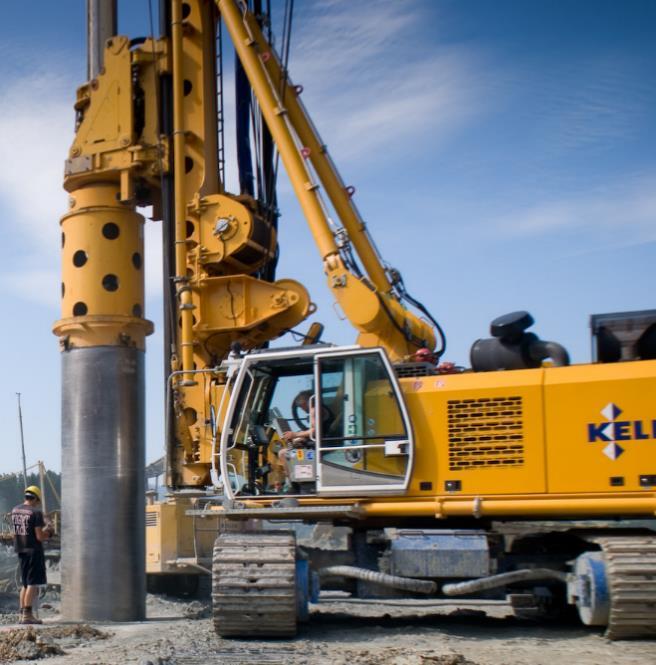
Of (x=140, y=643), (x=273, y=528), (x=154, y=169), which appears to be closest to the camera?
(x=140, y=643)

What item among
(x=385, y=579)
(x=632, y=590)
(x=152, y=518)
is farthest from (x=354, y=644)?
(x=152, y=518)

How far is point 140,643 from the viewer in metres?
10.1

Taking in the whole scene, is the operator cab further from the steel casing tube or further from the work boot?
the work boot

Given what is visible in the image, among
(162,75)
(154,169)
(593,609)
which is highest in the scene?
(162,75)

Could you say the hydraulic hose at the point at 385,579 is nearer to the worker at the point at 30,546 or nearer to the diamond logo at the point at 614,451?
the diamond logo at the point at 614,451

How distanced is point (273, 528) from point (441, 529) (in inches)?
72.2

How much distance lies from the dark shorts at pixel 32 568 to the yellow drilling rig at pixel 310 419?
→ 1.00 m

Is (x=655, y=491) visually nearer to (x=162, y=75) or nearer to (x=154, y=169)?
(x=154, y=169)

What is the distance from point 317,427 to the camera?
33.9ft

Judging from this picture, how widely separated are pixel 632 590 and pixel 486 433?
2.04 metres

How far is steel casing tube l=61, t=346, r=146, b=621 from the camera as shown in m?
13.6

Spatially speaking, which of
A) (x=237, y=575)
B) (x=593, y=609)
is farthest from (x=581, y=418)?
(x=237, y=575)

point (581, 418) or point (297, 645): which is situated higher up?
point (581, 418)

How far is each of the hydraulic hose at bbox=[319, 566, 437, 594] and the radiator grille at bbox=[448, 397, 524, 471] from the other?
3.99ft
